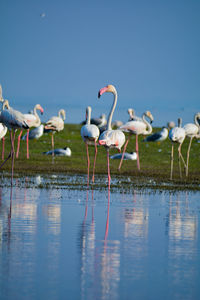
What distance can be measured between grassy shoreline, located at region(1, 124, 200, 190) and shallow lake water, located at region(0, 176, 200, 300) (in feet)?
19.2

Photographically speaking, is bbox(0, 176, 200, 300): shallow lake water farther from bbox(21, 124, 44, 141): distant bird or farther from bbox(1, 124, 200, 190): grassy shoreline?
bbox(21, 124, 44, 141): distant bird

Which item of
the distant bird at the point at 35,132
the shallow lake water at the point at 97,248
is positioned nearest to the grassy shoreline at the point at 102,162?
the distant bird at the point at 35,132

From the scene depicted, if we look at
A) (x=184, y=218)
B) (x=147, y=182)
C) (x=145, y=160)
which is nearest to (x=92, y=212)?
(x=184, y=218)

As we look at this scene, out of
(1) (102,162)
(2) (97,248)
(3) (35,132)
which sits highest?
(3) (35,132)

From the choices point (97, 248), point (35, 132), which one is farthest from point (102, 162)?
point (97, 248)

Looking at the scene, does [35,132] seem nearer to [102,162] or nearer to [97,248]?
[102,162]

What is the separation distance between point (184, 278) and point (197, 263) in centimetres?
77

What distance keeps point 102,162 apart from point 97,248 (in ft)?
60.2

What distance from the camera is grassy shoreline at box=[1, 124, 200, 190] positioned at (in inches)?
786

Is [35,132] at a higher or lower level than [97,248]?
higher

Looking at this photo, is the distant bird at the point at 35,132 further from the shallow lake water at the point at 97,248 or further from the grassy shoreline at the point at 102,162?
the shallow lake water at the point at 97,248

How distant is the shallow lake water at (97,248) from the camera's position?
18.9 feet

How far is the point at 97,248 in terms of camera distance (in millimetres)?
7508

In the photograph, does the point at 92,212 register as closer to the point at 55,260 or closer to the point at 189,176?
the point at 55,260
